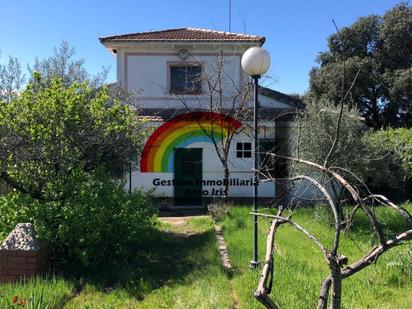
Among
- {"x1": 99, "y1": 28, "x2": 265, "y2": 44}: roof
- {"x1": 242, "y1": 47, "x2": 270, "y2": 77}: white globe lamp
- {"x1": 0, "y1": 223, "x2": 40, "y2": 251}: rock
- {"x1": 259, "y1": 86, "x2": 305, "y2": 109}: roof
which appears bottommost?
{"x1": 0, "y1": 223, "x2": 40, "y2": 251}: rock

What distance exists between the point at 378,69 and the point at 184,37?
50.3 ft

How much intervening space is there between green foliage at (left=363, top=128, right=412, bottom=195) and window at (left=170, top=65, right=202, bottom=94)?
7.56 metres

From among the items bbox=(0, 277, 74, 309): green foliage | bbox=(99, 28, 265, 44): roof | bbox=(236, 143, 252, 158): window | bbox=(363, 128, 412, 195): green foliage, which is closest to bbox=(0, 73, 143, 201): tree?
bbox=(0, 277, 74, 309): green foliage

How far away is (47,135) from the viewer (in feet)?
24.7

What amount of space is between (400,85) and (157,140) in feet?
56.2

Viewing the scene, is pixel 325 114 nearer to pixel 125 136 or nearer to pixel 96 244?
pixel 125 136

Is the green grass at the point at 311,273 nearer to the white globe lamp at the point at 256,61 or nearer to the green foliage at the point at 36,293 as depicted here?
the green foliage at the point at 36,293

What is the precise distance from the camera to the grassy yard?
19.0 ft

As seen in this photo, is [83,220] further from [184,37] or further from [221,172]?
[184,37]

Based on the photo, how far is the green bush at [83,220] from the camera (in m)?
7.04

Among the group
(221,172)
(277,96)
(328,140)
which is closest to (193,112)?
(221,172)

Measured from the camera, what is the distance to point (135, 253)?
27.9 feet

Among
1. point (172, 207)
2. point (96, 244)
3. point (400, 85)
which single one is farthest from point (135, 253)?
point (400, 85)

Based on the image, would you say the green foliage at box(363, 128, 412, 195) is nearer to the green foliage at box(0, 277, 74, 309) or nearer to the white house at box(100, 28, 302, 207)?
the white house at box(100, 28, 302, 207)
